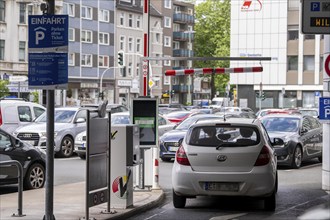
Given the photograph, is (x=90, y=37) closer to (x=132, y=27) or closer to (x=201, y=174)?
(x=132, y=27)

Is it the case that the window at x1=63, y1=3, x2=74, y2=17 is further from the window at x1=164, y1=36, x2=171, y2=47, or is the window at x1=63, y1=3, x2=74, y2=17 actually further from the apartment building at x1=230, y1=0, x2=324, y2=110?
the window at x1=164, y1=36, x2=171, y2=47

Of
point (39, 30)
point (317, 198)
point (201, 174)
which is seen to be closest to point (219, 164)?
point (201, 174)

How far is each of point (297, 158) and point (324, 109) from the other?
6.31 meters

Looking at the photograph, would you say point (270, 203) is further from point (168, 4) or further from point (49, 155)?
point (168, 4)

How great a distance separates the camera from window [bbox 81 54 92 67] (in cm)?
8008

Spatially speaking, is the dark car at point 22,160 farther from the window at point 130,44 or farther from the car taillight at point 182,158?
the window at point 130,44

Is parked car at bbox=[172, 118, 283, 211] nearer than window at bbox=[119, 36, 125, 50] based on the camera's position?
Yes

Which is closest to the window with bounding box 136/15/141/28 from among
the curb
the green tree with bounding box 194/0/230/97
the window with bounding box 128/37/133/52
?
the window with bounding box 128/37/133/52

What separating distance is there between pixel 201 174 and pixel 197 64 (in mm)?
91020

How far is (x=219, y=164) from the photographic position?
11.4 metres

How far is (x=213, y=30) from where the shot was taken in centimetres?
10431

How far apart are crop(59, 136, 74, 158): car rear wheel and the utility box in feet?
40.3

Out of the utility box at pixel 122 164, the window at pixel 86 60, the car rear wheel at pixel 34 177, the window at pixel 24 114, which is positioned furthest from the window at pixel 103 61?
the utility box at pixel 122 164

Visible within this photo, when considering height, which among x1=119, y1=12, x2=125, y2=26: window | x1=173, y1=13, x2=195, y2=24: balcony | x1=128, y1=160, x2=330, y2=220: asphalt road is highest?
x1=173, y1=13, x2=195, y2=24: balcony
